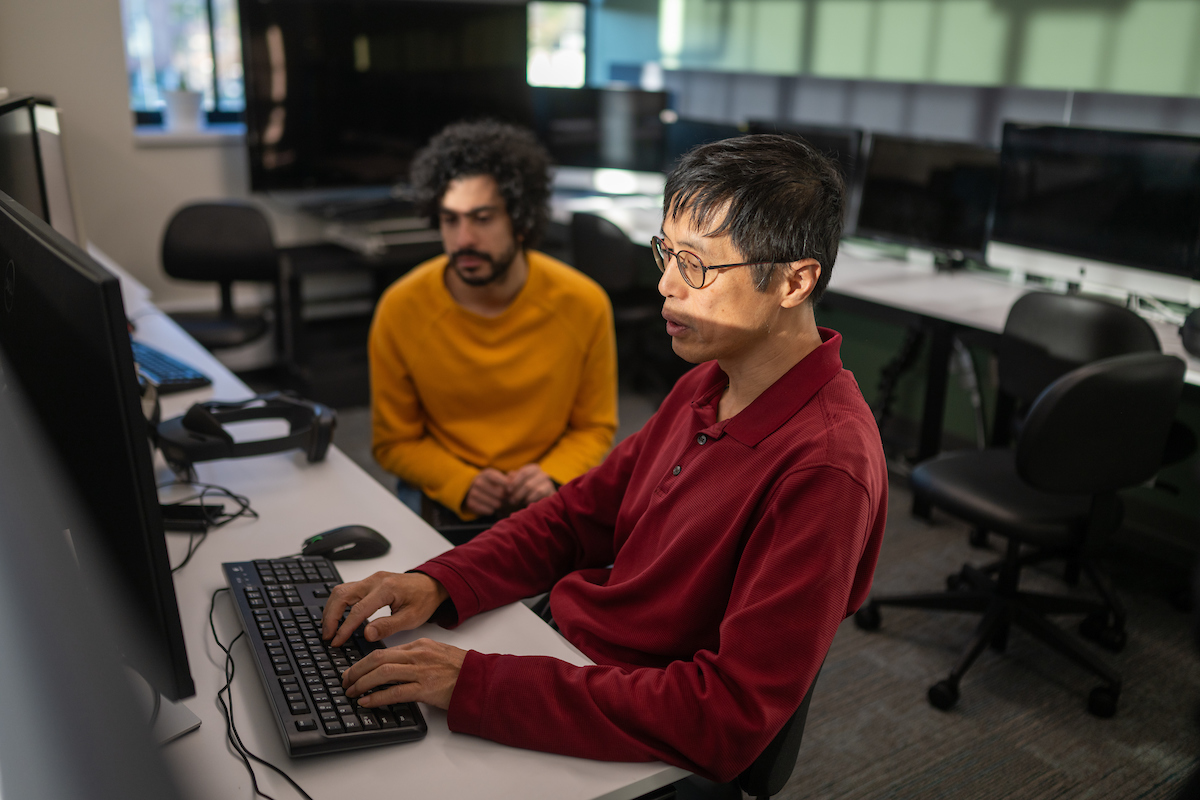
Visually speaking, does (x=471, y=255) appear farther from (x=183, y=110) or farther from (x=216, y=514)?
(x=183, y=110)

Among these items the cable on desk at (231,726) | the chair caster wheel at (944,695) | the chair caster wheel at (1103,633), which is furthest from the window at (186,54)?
the chair caster wheel at (1103,633)

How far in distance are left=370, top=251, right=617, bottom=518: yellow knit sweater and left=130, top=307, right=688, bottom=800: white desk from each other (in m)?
0.18

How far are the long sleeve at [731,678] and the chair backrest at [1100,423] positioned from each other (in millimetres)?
1179

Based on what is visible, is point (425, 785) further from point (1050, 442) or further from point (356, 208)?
point (356, 208)

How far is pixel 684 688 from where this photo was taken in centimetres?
94

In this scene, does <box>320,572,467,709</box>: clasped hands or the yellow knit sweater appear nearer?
<box>320,572,467,709</box>: clasped hands

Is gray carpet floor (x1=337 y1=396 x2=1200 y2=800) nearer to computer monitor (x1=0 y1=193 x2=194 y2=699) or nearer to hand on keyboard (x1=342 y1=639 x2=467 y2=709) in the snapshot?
hand on keyboard (x1=342 y1=639 x2=467 y2=709)

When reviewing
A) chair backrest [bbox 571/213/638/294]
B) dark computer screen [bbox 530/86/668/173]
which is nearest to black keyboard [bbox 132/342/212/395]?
chair backrest [bbox 571/213/638/294]

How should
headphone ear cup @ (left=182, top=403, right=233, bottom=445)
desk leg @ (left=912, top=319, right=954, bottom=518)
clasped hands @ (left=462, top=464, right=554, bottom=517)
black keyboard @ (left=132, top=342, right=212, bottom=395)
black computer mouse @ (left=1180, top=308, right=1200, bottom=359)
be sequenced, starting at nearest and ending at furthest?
headphone ear cup @ (left=182, top=403, right=233, bottom=445) < clasped hands @ (left=462, top=464, right=554, bottom=517) < black keyboard @ (left=132, top=342, right=212, bottom=395) < black computer mouse @ (left=1180, top=308, right=1200, bottom=359) < desk leg @ (left=912, top=319, right=954, bottom=518)

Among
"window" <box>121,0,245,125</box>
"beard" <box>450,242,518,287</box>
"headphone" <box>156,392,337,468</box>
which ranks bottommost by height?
"headphone" <box>156,392,337,468</box>

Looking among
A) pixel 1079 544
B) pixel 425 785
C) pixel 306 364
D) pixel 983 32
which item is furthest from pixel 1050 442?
pixel 306 364

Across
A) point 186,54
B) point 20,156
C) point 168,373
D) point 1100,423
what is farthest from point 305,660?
point 186,54

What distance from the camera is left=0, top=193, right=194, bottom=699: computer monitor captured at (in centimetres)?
69

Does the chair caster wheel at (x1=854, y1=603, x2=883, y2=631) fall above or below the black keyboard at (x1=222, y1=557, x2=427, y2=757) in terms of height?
below
